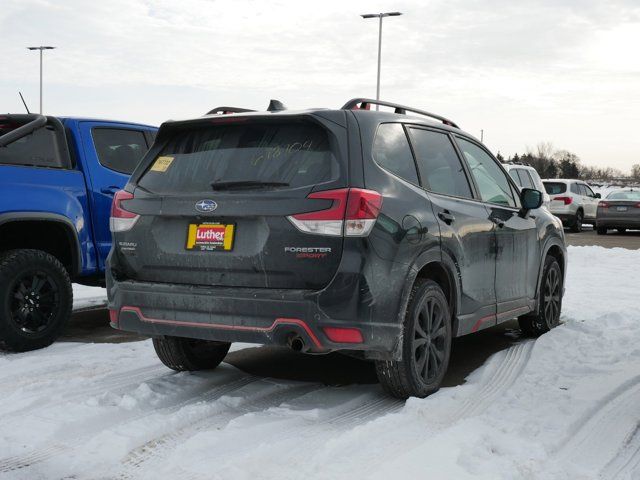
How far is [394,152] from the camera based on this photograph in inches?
186

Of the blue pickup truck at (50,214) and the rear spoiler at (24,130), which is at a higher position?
the rear spoiler at (24,130)

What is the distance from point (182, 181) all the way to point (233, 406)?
135 centimetres

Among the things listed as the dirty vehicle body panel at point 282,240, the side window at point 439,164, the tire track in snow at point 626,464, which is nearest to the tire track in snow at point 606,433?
the tire track in snow at point 626,464

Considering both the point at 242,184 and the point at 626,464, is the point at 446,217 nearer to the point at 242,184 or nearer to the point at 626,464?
the point at 242,184

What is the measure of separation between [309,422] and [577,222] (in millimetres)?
22711

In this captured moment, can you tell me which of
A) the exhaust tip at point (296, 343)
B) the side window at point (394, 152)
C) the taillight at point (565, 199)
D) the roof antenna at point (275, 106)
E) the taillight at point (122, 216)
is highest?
the roof antenna at point (275, 106)

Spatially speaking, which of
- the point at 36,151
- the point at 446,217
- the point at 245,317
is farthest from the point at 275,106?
the point at 36,151

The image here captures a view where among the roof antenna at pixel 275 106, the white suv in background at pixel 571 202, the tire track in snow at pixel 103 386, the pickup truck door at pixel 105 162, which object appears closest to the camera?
the tire track in snow at pixel 103 386

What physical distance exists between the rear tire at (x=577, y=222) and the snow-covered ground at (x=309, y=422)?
2002 cm

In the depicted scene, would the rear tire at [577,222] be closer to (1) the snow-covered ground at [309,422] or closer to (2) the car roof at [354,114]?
(1) the snow-covered ground at [309,422]

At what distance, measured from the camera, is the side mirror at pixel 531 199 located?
6215mm

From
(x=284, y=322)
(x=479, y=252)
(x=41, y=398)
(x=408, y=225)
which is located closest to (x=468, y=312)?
(x=479, y=252)

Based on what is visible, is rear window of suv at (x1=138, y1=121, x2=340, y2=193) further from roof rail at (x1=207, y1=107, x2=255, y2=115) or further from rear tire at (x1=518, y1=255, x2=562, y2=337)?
rear tire at (x1=518, y1=255, x2=562, y2=337)

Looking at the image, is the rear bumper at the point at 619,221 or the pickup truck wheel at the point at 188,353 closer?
the pickup truck wheel at the point at 188,353
